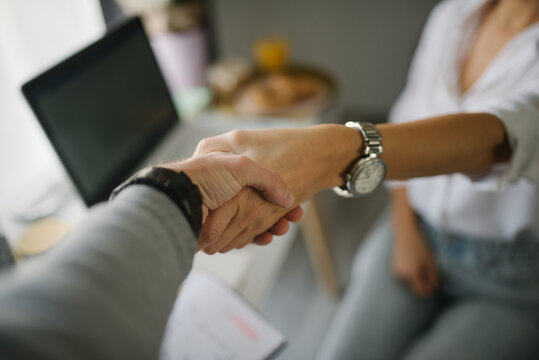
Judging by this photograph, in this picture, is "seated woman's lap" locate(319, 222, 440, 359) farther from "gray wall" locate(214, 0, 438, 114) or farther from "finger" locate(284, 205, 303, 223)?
"gray wall" locate(214, 0, 438, 114)

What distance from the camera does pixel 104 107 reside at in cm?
74

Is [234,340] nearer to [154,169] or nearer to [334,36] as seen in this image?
[154,169]

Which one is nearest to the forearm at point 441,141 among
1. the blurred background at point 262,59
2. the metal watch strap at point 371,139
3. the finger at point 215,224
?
the metal watch strap at point 371,139

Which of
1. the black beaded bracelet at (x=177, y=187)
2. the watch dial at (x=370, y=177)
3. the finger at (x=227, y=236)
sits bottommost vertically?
the watch dial at (x=370, y=177)

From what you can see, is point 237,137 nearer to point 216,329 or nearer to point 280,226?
point 280,226

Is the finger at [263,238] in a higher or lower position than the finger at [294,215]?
lower

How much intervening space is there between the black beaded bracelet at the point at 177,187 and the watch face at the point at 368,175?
0.28m

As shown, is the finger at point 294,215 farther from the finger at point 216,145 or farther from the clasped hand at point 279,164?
the finger at point 216,145

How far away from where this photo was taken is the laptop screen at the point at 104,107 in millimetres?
632

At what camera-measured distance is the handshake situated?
47cm

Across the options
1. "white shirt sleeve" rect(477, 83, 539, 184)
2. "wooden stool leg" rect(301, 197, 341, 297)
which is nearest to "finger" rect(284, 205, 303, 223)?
"white shirt sleeve" rect(477, 83, 539, 184)

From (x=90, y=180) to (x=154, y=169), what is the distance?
351 mm

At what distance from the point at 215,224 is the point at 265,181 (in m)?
0.09

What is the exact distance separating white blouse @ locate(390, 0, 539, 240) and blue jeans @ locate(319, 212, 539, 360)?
51 mm
